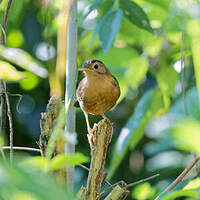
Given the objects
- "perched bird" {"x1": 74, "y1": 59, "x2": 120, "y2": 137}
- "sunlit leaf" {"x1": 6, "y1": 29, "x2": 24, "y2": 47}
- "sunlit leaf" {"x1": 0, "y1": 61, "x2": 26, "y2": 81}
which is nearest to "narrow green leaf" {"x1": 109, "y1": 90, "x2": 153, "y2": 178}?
"perched bird" {"x1": 74, "y1": 59, "x2": 120, "y2": 137}

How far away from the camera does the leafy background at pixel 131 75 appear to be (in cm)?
59

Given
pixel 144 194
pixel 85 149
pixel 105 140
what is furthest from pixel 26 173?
pixel 85 149

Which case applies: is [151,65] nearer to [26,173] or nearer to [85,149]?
[85,149]

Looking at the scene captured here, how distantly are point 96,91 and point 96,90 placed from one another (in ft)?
0.04

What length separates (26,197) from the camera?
1.47 ft

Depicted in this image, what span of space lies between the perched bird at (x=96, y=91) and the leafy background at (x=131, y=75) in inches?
4.3

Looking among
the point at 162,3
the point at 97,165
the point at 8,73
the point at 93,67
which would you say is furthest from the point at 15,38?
the point at 8,73

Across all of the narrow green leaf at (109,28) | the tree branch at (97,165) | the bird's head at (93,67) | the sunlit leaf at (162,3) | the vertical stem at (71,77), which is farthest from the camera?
the bird's head at (93,67)

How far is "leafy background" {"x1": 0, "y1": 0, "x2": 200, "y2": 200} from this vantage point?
1.95ft

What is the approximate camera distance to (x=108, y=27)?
1821 millimetres

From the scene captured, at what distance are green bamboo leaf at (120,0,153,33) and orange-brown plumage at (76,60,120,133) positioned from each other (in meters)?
0.56

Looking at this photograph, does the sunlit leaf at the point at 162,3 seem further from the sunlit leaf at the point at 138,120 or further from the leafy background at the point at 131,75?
the sunlit leaf at the point at 138,120

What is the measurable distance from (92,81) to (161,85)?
0.44 m

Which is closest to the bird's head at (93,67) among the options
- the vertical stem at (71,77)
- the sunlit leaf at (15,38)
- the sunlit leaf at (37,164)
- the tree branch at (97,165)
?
the vertical stem at (71,77)
